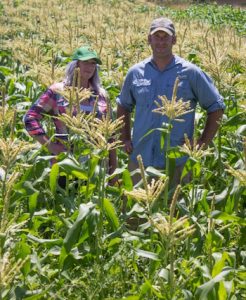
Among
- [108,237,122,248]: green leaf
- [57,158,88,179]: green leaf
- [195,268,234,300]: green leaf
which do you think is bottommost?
[108,237,122,248]: green leaf

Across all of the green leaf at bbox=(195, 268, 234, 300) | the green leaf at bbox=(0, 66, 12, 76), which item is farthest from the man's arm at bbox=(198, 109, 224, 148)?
the green leaf at bbox=(0, 66, 12, 76)

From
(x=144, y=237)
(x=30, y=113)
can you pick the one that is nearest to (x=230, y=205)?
(x=144, y=237)

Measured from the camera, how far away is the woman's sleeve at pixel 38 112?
5039 mm

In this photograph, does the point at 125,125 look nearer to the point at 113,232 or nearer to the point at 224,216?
the point at 113,232

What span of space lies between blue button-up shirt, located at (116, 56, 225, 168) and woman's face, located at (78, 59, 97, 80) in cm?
30

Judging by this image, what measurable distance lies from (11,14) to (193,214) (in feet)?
43.2

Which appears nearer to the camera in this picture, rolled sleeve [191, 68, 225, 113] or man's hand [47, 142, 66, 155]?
rolled sleeve [191, 68, 225, 113]

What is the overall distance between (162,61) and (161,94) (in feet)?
0.82

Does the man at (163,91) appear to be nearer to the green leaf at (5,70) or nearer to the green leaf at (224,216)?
the green leaf at (224,216)

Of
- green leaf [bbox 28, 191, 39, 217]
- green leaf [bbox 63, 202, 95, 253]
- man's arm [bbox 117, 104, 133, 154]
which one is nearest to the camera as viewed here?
green leaf [bbox 63, 202, 95, 253]

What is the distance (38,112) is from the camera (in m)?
5.11

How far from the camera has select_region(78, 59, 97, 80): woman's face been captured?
16.4 feet

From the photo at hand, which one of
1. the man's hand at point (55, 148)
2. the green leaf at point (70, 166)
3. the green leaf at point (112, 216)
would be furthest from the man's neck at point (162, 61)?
the green leaf at point (112, 216)

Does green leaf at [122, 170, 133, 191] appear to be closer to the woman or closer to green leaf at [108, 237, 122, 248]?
green leaf at [108, 237, 122, 248]
